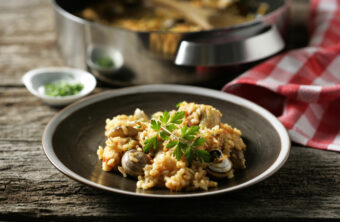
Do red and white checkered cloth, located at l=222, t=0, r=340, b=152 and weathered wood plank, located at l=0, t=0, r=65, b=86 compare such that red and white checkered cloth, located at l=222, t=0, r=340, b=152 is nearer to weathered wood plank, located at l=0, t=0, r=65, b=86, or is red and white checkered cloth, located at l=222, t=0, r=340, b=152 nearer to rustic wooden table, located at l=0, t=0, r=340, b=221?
rustic wooden table, located at l=0, t=0, r=340, b=221

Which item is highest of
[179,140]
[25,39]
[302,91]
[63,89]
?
[179,140]

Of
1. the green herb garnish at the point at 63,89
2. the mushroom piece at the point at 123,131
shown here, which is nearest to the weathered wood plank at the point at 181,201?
the mushroom piece at the point at 123,131

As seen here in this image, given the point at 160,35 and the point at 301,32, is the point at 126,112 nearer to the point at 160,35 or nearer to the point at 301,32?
the point at 160,35

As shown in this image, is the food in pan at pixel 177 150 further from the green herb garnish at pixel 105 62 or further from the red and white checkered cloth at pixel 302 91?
the green herb garnish at pixel 105 62

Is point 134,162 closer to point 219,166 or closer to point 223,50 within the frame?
point 219,166

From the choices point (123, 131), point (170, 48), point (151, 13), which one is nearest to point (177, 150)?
point (123, 131)

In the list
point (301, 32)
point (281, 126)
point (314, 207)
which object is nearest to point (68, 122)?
point (281, 126)

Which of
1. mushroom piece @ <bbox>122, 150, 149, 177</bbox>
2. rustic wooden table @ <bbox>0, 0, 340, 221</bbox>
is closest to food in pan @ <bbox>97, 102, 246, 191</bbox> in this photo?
mushroom piece @ <bbox>122, 150, 149, 177</bbox>
